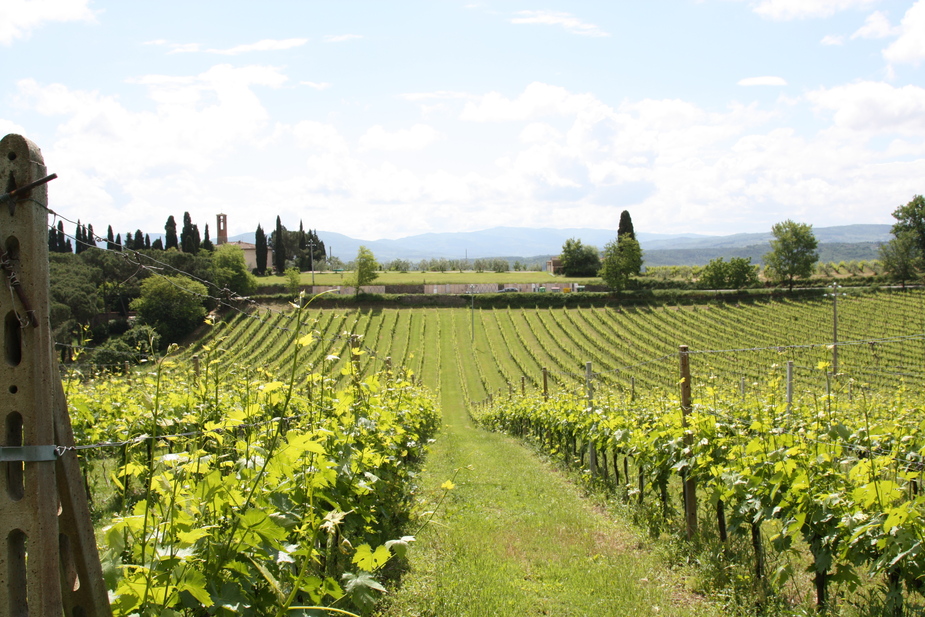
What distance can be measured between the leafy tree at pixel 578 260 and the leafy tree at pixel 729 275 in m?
19.5

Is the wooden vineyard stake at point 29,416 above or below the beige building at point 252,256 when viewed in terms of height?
below

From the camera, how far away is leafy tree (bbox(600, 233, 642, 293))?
213 ft

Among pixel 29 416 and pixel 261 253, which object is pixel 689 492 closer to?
pixel 29 416

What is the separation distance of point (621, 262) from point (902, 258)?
29200 mm

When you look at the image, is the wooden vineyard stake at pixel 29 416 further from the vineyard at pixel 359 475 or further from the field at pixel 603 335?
the field at pixel 603 335

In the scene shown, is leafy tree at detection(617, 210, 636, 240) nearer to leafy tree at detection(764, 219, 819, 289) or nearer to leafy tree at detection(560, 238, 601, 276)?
leafy tree at detection(560, 238, 601, 276)

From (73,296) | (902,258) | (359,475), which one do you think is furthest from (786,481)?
(902,258)

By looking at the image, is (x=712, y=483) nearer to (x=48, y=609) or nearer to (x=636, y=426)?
(x=636, y=426)

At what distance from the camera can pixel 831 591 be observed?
14.5 ft

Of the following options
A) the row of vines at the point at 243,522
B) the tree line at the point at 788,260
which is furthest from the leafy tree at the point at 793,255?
the row of vines at the point at 243,522

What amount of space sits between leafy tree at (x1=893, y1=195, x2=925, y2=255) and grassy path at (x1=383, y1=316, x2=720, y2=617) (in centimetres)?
Result: 7968

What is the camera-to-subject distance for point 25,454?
1.57 meters

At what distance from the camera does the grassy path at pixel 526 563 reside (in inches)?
156

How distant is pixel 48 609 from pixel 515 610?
2.96m
